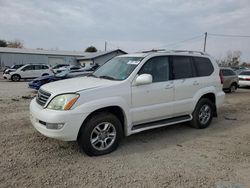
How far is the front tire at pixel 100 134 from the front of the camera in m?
3.68

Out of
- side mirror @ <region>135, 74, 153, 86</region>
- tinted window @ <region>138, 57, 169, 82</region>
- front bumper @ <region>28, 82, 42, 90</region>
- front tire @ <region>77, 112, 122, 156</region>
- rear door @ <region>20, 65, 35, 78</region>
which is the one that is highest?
rear door @ <region>20, 65, 35, 78</region>

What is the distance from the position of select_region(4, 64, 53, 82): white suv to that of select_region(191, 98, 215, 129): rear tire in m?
17.6

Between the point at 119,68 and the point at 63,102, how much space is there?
1.57 meters

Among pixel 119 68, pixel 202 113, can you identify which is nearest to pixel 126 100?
pixel 119 68

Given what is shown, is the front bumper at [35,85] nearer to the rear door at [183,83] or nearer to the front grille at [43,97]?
the front grille at [43,97]

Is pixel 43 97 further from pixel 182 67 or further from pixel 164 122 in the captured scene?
pixel 182 67

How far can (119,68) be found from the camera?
462 cm

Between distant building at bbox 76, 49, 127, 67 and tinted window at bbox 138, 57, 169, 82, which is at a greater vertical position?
distant building at bbox 76, 49, 127, 67

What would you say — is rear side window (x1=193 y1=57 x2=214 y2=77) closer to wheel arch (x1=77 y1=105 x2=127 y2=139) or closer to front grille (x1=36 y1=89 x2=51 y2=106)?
wheel arch (x1=77 y1=105 x2=127 y2=139)

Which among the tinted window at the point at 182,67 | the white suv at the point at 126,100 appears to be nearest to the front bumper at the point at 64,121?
the white suv at the point at 126,100

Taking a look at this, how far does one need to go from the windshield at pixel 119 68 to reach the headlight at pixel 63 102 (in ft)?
3.57

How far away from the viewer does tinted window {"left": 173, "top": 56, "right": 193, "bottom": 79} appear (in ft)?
15.9

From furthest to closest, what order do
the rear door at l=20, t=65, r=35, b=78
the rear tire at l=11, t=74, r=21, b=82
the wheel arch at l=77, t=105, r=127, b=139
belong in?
the rear door at l=20, t=65, r=35, b=78 → the rear tire at l=11, t=74, r=21, b=82 → the wheel arch at l=77, t=105, r=127, b=139

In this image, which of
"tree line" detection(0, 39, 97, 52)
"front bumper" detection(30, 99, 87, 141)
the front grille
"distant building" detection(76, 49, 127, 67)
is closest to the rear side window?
"front bumper" detection(30, 99, 87, 141)
